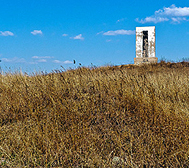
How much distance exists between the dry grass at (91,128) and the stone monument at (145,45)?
9903 millimetres

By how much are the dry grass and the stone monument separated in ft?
32.5

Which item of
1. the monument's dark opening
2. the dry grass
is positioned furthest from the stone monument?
the dry grass

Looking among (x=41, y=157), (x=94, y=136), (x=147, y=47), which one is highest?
(x=147, y=47)

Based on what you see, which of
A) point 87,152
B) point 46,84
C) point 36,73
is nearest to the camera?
point 87,152

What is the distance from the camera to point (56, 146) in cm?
323

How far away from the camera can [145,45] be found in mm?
15938

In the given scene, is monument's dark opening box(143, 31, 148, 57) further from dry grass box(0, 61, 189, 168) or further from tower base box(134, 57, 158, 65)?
dry grass box(0, 61, 189, 168)

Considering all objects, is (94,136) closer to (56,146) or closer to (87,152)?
(87,152)

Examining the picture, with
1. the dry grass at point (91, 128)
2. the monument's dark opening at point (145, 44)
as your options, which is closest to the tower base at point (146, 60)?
the monument's dark opening at point (145, 44)

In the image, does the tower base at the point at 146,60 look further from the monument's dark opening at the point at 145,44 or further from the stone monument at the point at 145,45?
the monument's dark opening at the point at 145,44

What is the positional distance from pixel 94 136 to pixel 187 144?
4.73 ft

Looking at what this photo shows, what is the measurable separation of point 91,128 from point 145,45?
1335 cm

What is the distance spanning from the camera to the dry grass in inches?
115

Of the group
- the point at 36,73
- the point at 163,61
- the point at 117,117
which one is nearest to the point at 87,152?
the point at 117,117
